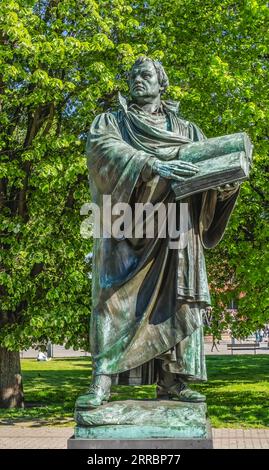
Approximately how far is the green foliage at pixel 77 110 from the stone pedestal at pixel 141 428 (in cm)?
890

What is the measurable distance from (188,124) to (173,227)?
2.77 ft

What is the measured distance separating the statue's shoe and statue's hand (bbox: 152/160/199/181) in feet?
4.46

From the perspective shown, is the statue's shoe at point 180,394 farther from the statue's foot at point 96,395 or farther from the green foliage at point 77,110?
the green foliage at point 77,110

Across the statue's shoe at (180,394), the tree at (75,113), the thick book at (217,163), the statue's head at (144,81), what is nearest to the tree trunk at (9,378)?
the tree at (75,113)

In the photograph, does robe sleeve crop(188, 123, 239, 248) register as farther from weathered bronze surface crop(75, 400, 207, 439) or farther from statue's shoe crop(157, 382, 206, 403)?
weathered bronze surface crop(75, 400, 207, 439)

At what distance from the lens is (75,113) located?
15.1 metres

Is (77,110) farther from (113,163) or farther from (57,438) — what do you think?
(113,163)

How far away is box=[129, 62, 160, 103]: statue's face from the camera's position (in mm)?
5168

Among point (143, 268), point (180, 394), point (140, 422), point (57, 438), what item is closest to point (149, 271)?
point (143, 268)

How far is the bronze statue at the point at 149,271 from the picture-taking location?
15.4ft

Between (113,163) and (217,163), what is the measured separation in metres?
0.68

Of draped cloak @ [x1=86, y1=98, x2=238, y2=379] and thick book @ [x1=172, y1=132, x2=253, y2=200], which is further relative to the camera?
draped cloak @ [x1=86, y1=98, x2=238, y2=379]

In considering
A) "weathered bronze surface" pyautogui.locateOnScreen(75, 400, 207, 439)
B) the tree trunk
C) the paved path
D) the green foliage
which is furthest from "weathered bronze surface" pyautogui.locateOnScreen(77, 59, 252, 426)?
the tree trunk
